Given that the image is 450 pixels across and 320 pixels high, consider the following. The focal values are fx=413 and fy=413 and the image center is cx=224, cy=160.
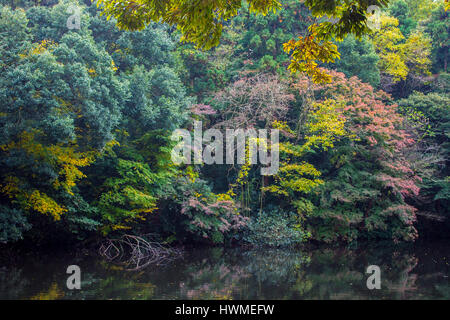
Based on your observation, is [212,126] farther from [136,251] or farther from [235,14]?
[235,14]

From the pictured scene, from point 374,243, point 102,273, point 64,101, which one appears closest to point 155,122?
point 64,101

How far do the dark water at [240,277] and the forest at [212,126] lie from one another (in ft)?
3.69

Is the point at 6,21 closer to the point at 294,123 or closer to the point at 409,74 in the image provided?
the point at 294,123

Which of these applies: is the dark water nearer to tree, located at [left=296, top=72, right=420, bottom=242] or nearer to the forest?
the forest

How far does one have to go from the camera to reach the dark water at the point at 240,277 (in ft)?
23.3

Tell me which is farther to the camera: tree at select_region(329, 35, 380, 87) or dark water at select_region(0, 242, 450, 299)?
tree at select_region(329, 35, 380, 87)

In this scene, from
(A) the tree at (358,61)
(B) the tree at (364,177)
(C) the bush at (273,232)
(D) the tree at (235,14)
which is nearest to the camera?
(D) the tree at (235,14)

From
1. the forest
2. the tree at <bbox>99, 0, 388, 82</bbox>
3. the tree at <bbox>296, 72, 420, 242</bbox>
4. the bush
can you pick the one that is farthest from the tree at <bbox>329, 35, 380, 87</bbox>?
the tree at <bbox>99, 0, 388, 82</bbox>

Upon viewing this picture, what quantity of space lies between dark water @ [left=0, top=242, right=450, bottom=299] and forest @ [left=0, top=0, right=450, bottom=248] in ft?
3.69

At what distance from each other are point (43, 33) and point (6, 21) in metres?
1.78

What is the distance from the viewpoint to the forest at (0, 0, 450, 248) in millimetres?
10070

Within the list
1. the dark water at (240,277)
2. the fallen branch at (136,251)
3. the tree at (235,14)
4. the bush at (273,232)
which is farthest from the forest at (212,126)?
the tree at (235,14)

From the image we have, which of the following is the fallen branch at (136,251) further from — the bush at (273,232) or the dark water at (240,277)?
the bush at (273,232)
